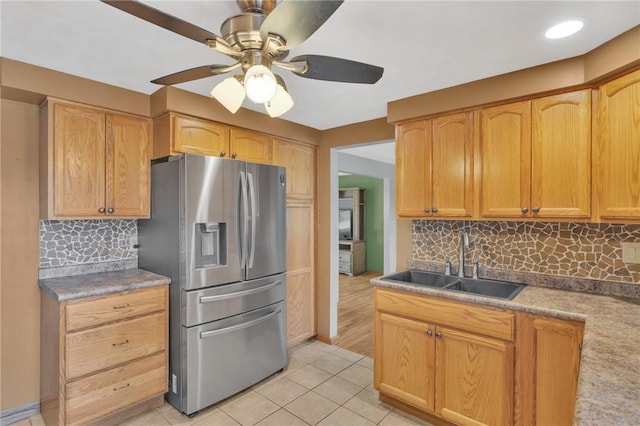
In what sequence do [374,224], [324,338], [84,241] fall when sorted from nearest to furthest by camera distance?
[84,241], [324,338], [374,224]

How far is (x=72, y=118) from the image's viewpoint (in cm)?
222

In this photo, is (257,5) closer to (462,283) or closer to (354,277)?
(462,283)

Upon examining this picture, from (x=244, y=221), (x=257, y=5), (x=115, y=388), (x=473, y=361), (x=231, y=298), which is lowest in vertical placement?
(x=115, y=388)

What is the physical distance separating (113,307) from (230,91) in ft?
5.30

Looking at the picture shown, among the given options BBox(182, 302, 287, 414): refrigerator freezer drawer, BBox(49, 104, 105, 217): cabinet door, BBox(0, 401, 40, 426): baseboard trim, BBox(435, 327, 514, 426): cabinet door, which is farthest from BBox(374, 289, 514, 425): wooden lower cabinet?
BBox(0, 401, 40, 426): baseboard trim

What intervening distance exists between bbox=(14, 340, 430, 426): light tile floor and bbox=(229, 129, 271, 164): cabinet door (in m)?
1.95

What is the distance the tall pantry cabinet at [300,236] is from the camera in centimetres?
334

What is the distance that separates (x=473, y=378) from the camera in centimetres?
Answer: 200

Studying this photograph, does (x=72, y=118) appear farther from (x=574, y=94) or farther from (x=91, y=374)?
(x=574, y=94)

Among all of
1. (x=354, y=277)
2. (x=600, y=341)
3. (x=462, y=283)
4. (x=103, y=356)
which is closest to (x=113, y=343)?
(x=103, y=356)

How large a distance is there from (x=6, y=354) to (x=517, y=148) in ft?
12.3

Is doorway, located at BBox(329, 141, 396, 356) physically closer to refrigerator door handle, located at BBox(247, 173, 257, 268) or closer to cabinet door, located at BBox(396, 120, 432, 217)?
cabinet door, located at BBox(396, 120, 432, 217)

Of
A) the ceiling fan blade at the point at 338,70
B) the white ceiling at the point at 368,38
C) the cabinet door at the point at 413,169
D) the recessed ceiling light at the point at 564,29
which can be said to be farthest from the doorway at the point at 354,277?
the ceiling fan blade at the point at 338,70

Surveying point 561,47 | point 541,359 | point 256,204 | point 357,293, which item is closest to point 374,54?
point 561,47
